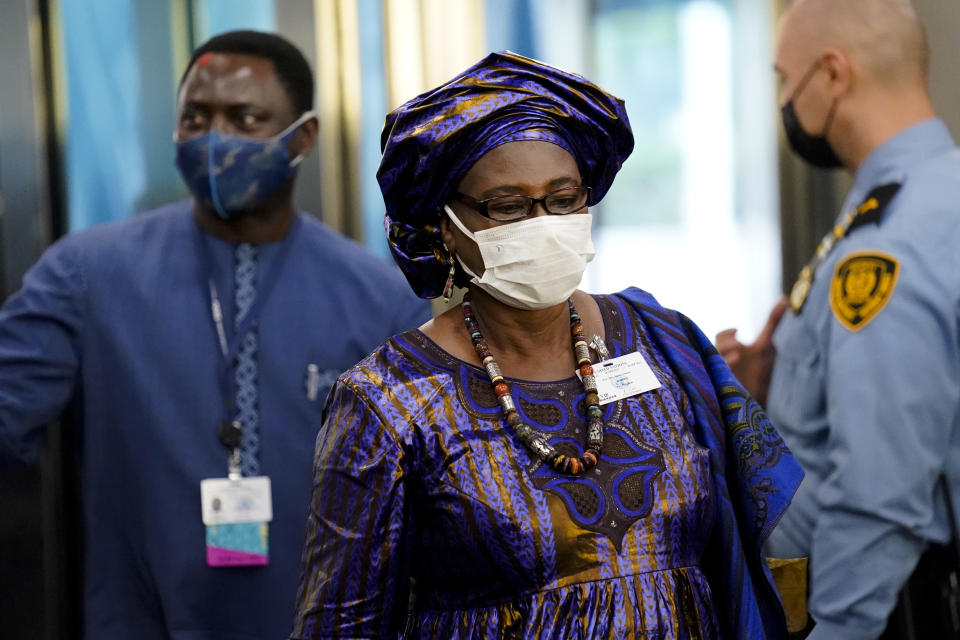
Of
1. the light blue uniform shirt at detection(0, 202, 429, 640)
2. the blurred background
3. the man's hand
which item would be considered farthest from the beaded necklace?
the blurred background

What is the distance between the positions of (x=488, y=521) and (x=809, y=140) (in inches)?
70.9

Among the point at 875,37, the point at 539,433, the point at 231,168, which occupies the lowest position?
the point at 539,433

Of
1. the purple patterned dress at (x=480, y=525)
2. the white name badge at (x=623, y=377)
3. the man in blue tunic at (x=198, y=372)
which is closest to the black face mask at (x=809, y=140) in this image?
the man in blue tunic at (x=198, y=372)

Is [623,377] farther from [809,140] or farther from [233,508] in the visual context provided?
[809,140]

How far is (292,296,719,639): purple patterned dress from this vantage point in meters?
1.52

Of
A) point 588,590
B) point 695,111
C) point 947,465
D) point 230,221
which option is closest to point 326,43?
A: point 230,221

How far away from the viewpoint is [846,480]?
7.97 feet

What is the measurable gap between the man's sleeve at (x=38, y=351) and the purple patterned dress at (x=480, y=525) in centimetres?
106

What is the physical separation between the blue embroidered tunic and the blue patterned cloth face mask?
1037 millimetres

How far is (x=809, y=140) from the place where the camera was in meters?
2.93

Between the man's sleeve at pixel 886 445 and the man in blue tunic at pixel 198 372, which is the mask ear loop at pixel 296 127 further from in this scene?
the man's sleeve at pixel 886 445

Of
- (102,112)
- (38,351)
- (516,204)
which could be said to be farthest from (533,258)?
(102,112)

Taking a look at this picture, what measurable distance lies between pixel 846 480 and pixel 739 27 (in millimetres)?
1942

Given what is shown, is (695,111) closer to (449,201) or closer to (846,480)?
(846,480)
